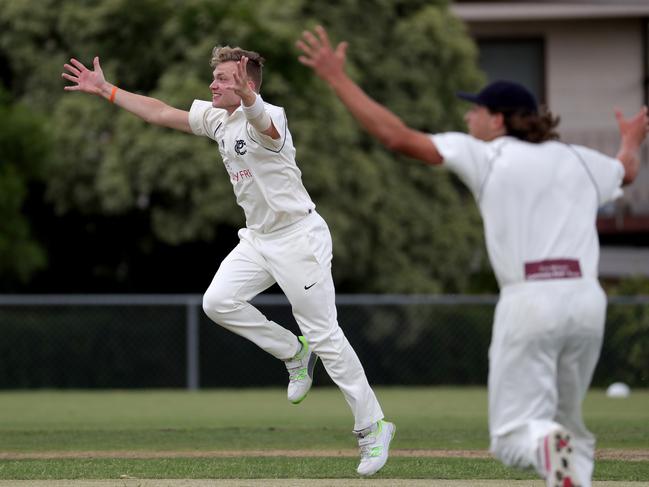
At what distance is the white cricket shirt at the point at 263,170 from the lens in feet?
28.3

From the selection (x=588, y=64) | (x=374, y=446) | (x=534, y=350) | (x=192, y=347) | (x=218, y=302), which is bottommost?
(x=192, y=347)

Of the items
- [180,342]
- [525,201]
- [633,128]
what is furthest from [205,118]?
[180,342]

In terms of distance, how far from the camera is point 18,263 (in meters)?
21.0

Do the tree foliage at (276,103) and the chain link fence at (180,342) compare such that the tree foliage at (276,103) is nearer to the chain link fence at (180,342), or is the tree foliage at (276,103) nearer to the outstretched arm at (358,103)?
the chain link fence at (180,342)

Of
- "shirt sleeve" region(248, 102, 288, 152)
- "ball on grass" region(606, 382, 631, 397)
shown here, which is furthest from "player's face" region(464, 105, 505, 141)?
"ball on grass" region(606, 382, 631, 397)

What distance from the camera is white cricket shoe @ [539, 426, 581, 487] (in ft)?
19.0

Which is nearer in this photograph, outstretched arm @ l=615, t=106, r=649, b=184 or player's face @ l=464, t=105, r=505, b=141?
player's face @ l=464, t=105, r=505, b=141

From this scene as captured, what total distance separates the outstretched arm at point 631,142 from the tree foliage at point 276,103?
45.8 ft

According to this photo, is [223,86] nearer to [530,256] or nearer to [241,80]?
[241,80]

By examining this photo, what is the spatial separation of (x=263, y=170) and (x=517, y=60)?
66.6ft

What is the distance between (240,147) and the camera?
8.66 metres

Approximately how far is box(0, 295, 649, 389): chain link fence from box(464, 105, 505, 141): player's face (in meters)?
14.4

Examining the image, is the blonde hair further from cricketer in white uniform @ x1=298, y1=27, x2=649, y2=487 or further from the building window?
the building window

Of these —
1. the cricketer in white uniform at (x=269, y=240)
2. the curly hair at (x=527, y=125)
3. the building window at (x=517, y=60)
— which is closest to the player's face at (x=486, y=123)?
the curly hair at (x=527, y=125)
